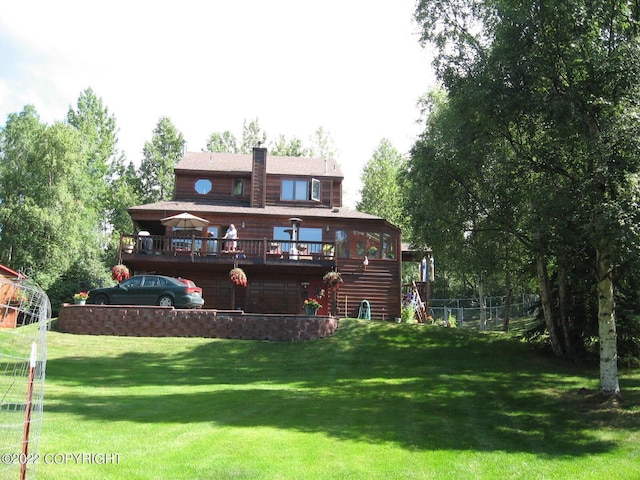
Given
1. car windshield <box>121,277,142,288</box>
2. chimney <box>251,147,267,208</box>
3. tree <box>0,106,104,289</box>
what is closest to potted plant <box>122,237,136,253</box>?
car windshield <box>121,277,142,288</box>

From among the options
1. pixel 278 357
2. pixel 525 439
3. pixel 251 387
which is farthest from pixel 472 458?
pixel 278 357

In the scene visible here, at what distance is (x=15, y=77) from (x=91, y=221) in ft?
48.0

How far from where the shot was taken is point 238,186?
29.5 meters

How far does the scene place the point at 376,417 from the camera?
10078 mm

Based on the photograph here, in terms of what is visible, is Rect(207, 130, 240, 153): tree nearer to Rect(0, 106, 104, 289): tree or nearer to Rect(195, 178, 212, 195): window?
Rect(0, 106, 104, 289): tree

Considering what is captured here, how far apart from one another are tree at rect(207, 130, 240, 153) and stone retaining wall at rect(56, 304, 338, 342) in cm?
3315

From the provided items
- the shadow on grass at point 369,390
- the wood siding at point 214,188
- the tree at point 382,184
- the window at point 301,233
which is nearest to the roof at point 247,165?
the wood siding at point 214,188

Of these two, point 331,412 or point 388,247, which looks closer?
point 331,412

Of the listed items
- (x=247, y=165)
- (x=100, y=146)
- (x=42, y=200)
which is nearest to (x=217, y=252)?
(x=247, y=165)

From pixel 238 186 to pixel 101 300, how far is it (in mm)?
10988

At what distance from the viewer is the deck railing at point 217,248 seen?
23.8 m

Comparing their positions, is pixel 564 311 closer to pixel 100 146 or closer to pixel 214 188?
pixel 214 188

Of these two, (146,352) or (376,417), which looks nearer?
(376,417)

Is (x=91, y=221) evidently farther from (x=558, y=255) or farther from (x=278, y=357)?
(x=558, y=255)
